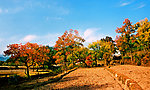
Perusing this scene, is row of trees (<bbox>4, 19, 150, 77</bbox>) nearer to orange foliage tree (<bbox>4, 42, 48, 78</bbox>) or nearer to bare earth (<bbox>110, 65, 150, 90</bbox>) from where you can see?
orange foliage tree (<bbox>4, 42, 48, 78</bbox>)

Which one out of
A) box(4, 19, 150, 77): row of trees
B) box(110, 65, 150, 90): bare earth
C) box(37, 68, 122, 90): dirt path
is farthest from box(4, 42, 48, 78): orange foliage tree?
box(110, 65, 150, 90): bare earth

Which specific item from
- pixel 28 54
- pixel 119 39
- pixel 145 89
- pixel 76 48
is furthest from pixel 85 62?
pixel 145 89

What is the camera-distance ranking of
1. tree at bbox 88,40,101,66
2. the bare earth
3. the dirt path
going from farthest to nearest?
tree at bbox 88,40,101,66, the dirt path, the bare earth

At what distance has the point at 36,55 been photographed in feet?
68.4

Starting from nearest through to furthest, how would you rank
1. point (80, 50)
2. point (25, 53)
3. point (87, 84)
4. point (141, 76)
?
point (87, 84) < point (141, 76) < point (25, 53) < point (80, 50)

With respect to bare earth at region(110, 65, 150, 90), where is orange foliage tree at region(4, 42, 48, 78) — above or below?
above

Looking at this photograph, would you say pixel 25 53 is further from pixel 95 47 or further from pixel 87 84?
pixel 95 47

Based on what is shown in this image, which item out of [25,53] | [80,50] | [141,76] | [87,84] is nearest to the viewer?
[87,84]

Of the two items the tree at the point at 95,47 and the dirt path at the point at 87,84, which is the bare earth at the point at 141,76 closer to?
the dirt path at the point at 87,84

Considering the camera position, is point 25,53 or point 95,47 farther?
point 95,47

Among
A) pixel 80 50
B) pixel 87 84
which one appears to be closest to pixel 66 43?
pixel 80 50

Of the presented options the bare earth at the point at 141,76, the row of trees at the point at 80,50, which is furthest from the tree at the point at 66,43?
the bare earth at the point at 141,76

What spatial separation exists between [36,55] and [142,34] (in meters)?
27.1

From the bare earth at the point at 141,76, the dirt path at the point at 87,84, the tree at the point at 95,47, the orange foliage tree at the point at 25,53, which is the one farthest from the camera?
the tree at the point at 95,47
